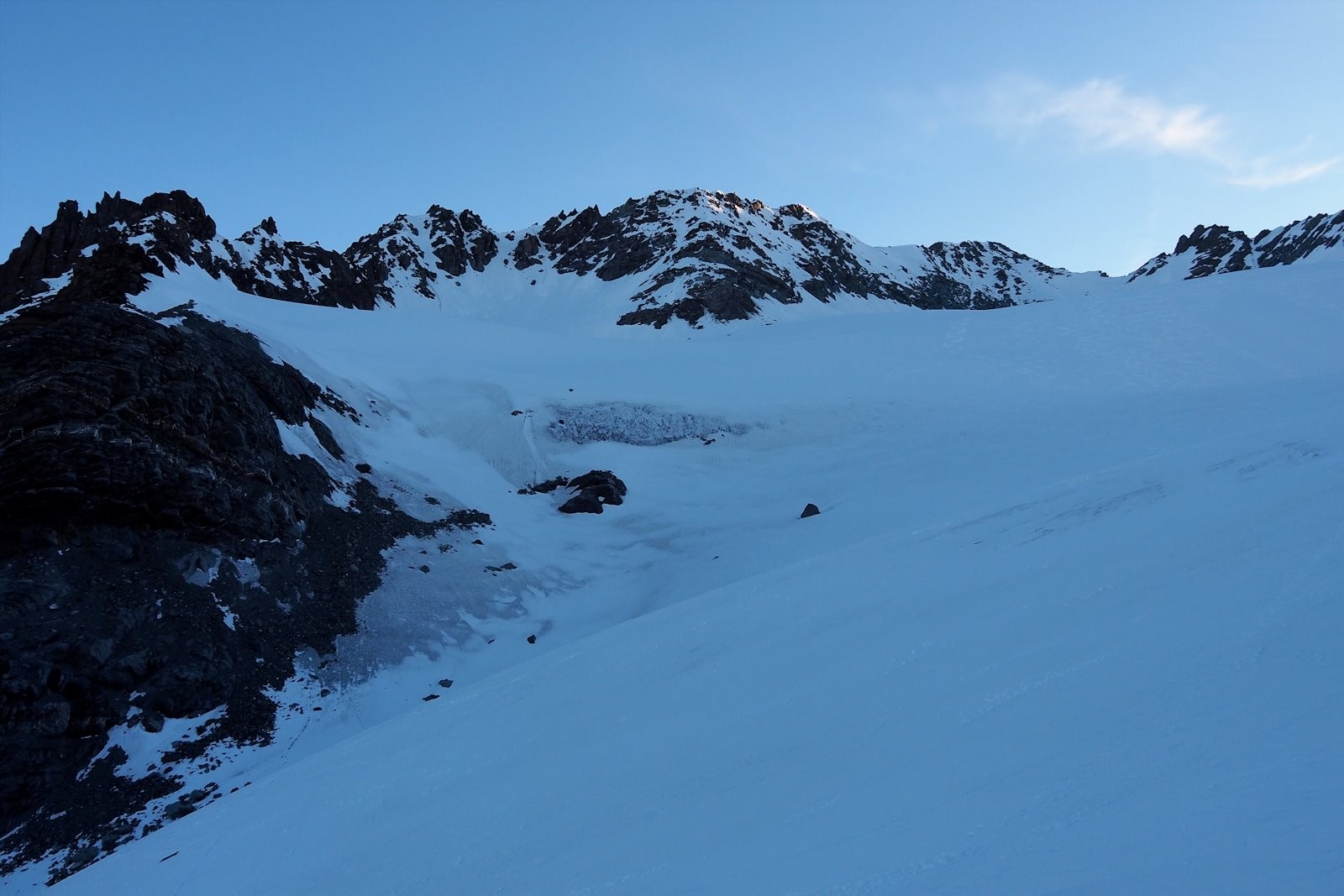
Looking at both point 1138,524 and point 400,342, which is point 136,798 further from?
point 400,342

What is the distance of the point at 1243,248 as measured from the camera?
121 metres

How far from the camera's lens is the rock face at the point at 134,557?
33.0ft

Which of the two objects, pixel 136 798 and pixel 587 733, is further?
pixel 136 798

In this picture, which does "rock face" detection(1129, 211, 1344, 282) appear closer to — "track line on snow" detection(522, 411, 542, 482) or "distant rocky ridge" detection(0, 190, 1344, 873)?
"track line on snow" detection(522, 411, 542, 482)

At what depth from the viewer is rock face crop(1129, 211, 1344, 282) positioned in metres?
106

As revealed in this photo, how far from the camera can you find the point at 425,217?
106812 millimetres

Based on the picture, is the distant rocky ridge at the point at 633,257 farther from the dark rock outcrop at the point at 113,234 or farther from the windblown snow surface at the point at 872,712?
the windblown snow surface at the point at 872,712

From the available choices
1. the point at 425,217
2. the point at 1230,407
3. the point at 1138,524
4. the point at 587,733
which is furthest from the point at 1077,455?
the point at 425,217

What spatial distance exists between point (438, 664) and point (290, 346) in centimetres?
1549

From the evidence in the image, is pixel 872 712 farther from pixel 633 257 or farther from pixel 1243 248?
pixel 1243 248

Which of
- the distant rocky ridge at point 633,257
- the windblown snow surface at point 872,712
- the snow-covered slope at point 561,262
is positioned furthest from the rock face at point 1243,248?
the windblown snow surface at point 872,712

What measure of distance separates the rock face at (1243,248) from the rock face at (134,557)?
395ft

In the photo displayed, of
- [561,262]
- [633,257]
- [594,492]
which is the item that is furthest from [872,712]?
[561,262]

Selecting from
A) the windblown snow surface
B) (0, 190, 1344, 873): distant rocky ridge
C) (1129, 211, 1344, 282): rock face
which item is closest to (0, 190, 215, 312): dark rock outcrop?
(0, 190, 1344, 873): distant rocky ridge
